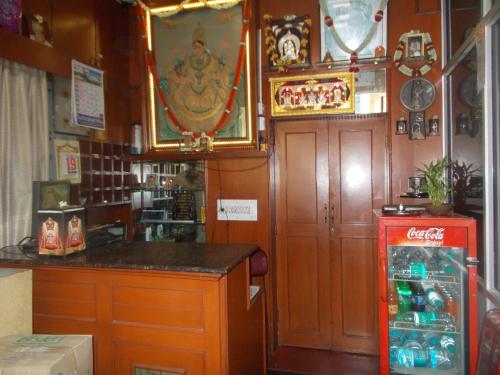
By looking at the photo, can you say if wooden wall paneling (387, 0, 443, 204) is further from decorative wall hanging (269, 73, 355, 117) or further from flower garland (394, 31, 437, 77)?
decorative wall hanging (269, 73, 355, 117)

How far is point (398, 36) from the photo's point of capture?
3.04 m

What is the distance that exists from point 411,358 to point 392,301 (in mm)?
429

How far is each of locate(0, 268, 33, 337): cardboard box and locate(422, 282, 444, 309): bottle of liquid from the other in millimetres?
2556

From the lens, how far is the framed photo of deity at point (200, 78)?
3.35m

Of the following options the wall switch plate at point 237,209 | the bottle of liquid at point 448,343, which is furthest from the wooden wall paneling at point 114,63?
the bottle of liquid at point 448,343

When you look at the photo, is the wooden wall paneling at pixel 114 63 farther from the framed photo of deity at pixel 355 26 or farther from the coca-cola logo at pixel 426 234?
the coca-cola logo at pixel 426 234

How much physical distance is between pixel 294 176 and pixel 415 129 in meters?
1.11

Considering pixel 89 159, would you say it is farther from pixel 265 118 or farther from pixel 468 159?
pixel 468 159

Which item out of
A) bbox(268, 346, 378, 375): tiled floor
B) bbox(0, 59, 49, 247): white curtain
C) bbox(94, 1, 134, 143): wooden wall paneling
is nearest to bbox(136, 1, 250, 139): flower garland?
bbox(94, 1, 134, 143): wooden wall paneling

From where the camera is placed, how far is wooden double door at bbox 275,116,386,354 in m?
3.22

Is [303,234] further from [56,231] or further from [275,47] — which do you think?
[56,231]

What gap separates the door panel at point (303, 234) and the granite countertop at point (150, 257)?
108 cm

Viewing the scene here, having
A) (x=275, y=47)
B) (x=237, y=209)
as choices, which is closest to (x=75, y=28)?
(x=275, y=47)

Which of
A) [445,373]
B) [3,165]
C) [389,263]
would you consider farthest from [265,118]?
[445,373]
